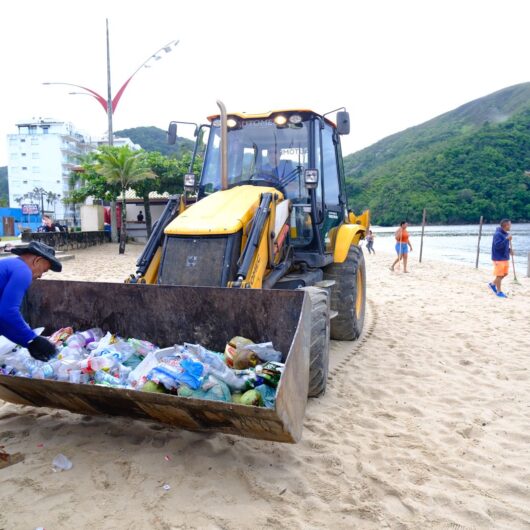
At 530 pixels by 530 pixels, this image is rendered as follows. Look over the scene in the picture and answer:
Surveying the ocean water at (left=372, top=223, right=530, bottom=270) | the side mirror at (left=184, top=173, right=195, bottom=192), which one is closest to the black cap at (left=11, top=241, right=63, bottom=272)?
the side mirror at (left=184, top=173, right=195, bottom=192)

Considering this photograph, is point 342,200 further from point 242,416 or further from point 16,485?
point 16,485

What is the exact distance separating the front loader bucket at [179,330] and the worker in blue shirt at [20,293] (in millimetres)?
307

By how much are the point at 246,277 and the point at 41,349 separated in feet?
5.78

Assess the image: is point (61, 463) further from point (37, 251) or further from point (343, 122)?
point (343, 122)

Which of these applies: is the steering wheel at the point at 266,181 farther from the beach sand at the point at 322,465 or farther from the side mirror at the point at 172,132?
the beach sand at the point at 322,465

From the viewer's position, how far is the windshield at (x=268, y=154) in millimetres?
5547

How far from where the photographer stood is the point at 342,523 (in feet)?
8.64

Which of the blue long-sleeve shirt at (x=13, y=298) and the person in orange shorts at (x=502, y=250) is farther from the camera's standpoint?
the person in orange shorts at (x=502, y=250)

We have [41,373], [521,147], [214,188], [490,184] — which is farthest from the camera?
[521,147]

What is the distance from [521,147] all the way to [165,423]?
71341 mm

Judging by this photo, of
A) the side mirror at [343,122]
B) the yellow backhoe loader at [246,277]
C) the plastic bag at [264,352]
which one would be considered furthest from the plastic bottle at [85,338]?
the side mirror at [343,122]

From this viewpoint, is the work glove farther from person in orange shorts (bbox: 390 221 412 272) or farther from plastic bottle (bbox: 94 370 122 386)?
person in orange shorts (bbox: 390 221 412 272)

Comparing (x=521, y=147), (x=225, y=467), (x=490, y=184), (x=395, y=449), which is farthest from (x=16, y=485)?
(x=521, y=147)

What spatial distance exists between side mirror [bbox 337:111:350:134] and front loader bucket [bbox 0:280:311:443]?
257cm
